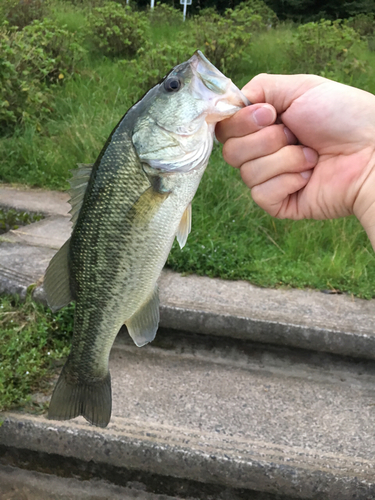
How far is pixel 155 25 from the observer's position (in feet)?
36.2

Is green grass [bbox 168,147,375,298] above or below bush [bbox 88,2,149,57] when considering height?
below

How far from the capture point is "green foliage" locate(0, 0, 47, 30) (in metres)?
8.66

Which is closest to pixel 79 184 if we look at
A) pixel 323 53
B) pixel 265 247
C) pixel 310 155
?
pixel 310 155

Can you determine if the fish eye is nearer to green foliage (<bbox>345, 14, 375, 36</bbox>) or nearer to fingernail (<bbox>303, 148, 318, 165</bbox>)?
fingernail (<bbox>303, 148, 318, 165</bbox>)

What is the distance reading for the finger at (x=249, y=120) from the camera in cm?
154

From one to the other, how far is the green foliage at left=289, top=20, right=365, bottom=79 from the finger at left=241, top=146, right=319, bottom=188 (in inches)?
204

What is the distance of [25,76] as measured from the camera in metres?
5.98

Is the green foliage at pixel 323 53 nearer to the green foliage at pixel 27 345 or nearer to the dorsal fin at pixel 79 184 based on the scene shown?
the green foliage at pixel 27 345

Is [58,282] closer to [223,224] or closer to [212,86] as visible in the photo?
[212,86]

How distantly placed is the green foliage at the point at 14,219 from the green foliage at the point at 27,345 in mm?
1321

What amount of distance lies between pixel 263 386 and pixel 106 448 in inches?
40.1

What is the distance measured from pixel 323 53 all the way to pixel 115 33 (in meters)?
3.50

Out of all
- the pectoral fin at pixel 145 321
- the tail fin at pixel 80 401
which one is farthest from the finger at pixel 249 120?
the tail fin at pixel 80 401

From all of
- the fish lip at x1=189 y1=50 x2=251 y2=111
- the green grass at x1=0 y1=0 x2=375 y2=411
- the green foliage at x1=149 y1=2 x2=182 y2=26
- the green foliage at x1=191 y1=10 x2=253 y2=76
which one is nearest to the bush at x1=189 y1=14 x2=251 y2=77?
the green foliage at x1=191 y1=10 x2=253 y2=76
